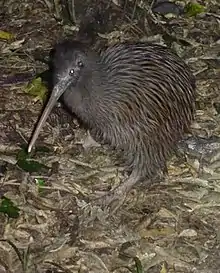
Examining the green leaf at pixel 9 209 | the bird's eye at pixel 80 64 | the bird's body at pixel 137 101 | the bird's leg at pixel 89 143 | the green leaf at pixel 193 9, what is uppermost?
the bird's eye at pixel 80 64

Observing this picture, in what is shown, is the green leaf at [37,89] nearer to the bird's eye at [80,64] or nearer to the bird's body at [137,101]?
the bird's body at [137,101]

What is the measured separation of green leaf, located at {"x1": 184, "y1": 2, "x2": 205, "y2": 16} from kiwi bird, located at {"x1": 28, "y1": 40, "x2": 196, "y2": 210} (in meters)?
1.31

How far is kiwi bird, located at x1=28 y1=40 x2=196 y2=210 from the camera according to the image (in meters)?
3.85

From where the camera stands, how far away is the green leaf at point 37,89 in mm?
4809

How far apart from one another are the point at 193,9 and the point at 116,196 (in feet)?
5.93

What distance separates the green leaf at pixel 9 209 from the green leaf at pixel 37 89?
85 cm

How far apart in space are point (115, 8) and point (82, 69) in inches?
68.9

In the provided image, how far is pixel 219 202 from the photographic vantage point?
4215mm

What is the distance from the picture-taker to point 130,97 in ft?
13.3

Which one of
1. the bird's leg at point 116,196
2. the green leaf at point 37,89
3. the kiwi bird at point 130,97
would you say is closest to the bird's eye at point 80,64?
the kiwi bird at point 130,97

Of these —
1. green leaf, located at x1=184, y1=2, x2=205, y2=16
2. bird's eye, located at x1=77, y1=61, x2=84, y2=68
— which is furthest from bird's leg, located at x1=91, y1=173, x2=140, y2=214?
green leaf, located at x1=184, y1=2, x2=205, y2=16

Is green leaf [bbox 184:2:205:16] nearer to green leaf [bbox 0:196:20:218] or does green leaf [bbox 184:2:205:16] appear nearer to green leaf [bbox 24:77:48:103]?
green leaf [bbox 24:77:48:103]

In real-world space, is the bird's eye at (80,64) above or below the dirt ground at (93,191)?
above

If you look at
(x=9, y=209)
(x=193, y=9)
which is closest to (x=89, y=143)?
(x=9, y=209)
